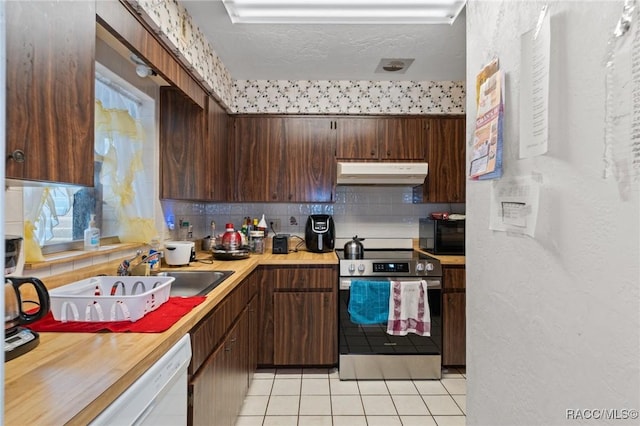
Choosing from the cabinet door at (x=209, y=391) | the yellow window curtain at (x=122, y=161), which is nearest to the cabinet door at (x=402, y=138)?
the yellow window curtain at (x=122, y=161)

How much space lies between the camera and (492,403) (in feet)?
3.07

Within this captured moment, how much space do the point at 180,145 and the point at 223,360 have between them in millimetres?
1441

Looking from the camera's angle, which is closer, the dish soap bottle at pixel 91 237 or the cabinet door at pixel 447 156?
the dish soap bottle at pixel 91 237

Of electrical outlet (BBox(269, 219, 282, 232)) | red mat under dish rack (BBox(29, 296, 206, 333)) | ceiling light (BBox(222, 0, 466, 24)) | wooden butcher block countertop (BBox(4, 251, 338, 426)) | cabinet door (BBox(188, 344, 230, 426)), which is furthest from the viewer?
electrical outlet (BBox(269, 219, 282, 232))

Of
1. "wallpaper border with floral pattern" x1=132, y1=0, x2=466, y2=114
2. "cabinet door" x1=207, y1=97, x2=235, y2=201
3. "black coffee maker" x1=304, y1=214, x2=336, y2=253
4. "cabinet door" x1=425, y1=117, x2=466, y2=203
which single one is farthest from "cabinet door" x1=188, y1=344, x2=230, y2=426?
"cabinet door" x1=425, y1=117, x2=466, y2=203

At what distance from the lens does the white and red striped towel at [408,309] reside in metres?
2.48

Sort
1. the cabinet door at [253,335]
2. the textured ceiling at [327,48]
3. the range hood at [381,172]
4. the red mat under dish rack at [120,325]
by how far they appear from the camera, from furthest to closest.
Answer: the range hood at [381,172], the cabinet door at [253,335], the textured ceiling at [327,48], the red mat under dish rack at [120,325]

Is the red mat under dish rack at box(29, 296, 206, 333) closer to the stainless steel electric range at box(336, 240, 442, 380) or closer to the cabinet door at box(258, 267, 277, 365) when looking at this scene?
the cabinet door at box(258, 267, 277, 365)

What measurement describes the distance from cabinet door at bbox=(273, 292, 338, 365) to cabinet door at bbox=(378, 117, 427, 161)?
1.33m

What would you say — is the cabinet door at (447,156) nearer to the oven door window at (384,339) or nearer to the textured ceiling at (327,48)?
the textured ceiling at (327,48)

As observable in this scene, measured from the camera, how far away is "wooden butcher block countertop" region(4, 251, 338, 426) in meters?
0.66

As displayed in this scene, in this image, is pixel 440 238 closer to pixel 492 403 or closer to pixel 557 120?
pixel 492 403

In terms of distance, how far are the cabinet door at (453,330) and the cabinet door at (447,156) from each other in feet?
2.93

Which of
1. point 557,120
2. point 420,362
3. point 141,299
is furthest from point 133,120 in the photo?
point 420,362
